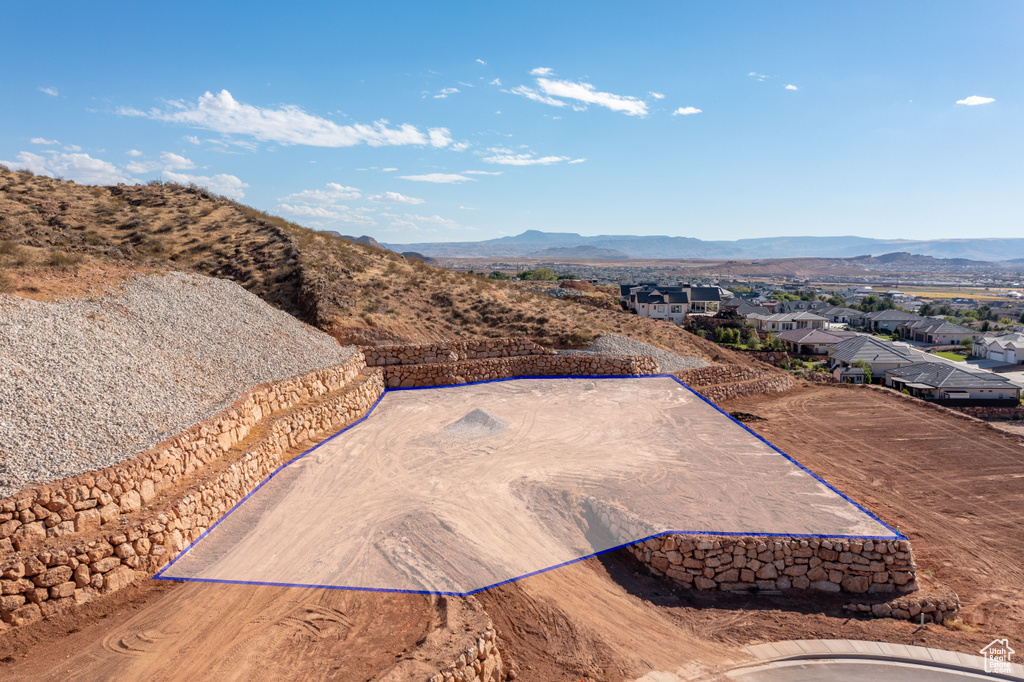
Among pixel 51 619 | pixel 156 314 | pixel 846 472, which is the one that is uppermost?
pixel 156 314

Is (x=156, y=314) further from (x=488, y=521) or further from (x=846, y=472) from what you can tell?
(x=846, y=472)

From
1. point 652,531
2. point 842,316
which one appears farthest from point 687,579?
point 842,316

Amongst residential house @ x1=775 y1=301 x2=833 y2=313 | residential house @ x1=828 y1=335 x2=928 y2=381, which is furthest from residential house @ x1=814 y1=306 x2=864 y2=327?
residential house @ x1=828 y1=335 x2=928 y2=381

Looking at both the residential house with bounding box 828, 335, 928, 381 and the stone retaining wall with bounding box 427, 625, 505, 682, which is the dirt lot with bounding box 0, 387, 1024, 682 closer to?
the stone retaining wall with bounding box 427, 625, 505, 682

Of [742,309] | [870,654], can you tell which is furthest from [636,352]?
[742,309]

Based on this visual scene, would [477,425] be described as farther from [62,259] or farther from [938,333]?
[938,333]

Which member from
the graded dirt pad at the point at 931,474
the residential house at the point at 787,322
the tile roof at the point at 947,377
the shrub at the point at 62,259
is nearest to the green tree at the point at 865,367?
the tile roof at the point at 947,377
